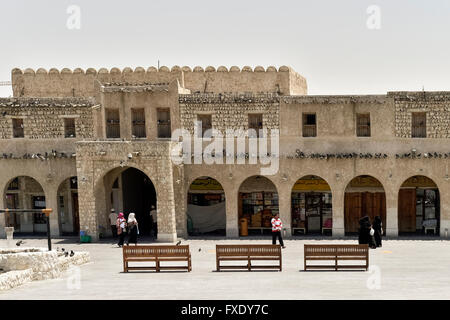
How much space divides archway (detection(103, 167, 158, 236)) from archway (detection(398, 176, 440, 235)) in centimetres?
1247

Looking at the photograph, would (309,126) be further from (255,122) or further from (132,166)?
(132,166)

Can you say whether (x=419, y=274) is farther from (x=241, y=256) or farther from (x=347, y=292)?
(x=241, y=256)

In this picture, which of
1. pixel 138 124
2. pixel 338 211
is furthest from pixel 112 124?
pixel 338 211

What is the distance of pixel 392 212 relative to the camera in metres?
29.0

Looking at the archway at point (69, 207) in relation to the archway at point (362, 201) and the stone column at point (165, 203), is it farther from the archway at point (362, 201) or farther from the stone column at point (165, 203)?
the archway at point (362, 201)

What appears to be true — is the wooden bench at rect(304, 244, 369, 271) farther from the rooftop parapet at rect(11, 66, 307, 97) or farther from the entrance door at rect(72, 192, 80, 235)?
the entrance door at rect(72, 192, 80, 235)

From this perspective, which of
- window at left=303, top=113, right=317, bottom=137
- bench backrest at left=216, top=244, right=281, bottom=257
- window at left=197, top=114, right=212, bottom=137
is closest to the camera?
bench backrest at left=216, top=244, right=281, bottom=257

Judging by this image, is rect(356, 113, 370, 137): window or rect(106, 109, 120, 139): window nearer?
rect(356, 113, 370, 137): window

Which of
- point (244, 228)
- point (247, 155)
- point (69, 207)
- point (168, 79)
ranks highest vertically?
point (168, 79)

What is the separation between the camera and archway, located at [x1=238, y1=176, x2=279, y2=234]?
3095 centimetres

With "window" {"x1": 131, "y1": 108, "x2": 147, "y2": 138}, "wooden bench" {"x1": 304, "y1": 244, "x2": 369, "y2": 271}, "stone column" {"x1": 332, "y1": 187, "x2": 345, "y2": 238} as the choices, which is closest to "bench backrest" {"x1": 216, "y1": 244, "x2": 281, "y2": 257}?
"wooden bench" {"x1": 304, "y1": 244, "x2": 369, "y2": 271}

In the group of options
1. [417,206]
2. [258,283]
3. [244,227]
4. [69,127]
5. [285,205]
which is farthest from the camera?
[417,206]

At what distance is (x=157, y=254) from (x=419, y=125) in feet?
51.1

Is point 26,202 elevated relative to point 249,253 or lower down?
elevated
